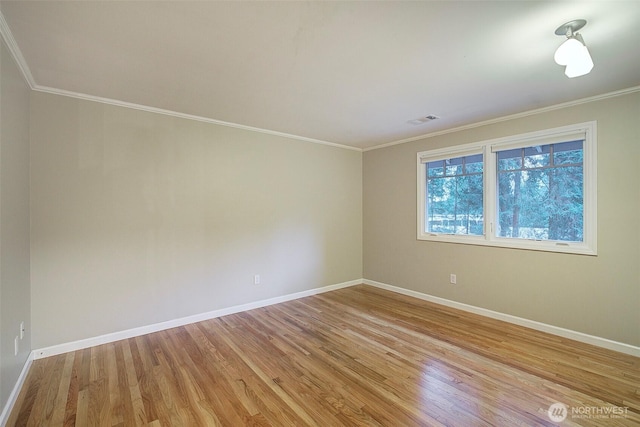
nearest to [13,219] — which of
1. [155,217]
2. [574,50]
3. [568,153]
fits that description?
[155,217]

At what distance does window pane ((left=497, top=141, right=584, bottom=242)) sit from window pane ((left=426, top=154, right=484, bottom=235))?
0.28 metres

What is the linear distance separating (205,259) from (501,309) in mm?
3787

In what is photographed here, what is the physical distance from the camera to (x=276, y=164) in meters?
4.24

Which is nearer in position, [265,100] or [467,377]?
[467,377]

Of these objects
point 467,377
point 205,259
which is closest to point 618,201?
point 467,377

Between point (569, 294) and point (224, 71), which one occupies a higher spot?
point (224, 71)

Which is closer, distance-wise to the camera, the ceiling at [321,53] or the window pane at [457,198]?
the ceiling at [321,53]

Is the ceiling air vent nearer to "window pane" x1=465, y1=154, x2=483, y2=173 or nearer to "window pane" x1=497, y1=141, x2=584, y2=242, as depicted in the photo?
"window pane" x1=465, y1=154, x2=483, y2=173

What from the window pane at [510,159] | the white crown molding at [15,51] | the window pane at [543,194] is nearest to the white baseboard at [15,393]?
the white crown molding at [15,51]

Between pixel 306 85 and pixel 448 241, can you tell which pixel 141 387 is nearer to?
pixel 306 85

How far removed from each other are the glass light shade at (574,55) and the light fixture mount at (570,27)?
0.26 feet

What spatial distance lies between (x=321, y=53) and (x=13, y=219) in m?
2.60

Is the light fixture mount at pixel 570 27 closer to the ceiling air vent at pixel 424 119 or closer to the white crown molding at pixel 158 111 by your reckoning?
the ceiling air vent at pixel 424 119

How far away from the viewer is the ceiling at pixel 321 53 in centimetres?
167
